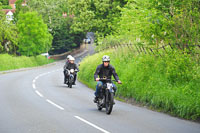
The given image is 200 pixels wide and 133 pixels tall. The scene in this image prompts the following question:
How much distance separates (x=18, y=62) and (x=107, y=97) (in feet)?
151

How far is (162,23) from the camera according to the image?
631 inches

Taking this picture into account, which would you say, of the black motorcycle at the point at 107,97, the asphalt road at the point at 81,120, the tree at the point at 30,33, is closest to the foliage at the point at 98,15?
the tree at the point at 30,33

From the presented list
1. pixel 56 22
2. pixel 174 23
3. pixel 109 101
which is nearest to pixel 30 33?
pixel 56 22

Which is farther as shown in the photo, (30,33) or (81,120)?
(30,33)

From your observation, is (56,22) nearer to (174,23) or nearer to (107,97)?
(174,23)

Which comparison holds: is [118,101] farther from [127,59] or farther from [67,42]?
[67,42]

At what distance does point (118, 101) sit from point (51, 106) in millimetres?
3170

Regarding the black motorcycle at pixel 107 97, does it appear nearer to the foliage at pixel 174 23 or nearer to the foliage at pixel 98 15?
the foliage at pixel 174 23

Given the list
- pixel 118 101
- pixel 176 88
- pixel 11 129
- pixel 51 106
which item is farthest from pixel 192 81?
pixel 11 129

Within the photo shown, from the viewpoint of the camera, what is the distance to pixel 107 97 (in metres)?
12.3

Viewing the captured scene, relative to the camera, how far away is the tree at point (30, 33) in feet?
221

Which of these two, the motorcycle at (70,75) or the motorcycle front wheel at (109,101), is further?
the motorcycle at (70,75)

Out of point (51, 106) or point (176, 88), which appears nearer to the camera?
point (176, 88)

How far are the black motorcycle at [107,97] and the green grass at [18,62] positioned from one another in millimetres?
37000
